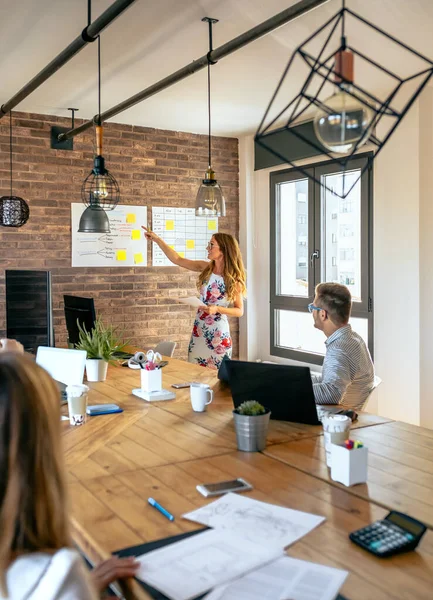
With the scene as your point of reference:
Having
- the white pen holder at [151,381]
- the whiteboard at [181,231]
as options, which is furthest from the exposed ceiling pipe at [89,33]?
the whiteboard at [181,231]

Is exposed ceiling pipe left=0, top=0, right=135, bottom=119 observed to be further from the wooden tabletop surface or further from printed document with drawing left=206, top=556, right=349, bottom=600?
printed document with drawing left=206, top=556, right=349, bottom=600

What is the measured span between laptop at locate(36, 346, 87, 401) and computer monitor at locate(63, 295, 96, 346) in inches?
29.0

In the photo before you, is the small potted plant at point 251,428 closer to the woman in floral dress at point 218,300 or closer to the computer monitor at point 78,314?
the computer monitor at point 78,314

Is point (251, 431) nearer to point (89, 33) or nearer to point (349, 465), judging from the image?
point (349, 465)

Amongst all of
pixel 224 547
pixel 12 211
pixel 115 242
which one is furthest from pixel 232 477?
pixel 115 242

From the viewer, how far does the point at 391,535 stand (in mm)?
1438

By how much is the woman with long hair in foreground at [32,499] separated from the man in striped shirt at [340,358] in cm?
182

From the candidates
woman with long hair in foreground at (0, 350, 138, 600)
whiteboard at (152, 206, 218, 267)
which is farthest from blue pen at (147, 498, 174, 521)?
whiteboard at (152, 206, 218, 267)

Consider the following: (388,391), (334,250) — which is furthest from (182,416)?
(334,250)

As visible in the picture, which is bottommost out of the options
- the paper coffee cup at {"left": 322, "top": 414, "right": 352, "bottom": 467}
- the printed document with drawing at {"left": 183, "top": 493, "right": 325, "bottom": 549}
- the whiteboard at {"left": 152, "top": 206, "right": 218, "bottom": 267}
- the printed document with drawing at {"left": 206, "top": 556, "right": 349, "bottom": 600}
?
the printed document with drawing at {"left": 206, "top": 556, "right": 349, "bottom": 600}

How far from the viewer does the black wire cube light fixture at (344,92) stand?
4.32 feet

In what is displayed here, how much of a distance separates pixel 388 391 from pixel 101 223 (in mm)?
2517

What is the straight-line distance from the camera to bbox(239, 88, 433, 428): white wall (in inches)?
180

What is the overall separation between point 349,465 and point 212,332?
9.66 feet
